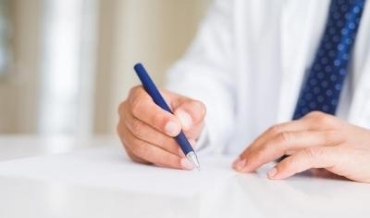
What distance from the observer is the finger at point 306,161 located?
591 mm

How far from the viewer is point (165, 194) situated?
48 cm

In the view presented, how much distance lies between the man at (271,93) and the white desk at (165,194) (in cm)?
3

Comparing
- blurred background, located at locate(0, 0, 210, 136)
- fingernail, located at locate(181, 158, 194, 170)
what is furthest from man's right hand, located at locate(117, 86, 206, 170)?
blurred background, located at locate(0, 0, 210, 136)

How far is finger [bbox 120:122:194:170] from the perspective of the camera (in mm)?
644

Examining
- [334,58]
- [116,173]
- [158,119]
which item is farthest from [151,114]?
[334,58]

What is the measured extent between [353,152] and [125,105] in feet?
1.08

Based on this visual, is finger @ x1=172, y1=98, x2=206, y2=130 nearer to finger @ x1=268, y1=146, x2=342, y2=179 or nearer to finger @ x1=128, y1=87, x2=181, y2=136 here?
finger @ x1=128, y1=87, x2=181, y2=136

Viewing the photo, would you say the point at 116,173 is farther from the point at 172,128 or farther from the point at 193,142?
the point at 193,142

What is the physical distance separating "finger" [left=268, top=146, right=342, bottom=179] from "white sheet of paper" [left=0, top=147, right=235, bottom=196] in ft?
0.19

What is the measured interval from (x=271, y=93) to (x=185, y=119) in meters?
0.34

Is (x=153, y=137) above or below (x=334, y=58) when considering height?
below

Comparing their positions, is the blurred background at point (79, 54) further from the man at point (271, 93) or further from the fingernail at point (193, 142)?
the fingernail at point (193, 142)

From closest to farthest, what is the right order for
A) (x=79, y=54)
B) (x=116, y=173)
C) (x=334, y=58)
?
(x=116, y=173)
(x=334, y=58)
(x=79, y=54)

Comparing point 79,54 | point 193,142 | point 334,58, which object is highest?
point 334,58
